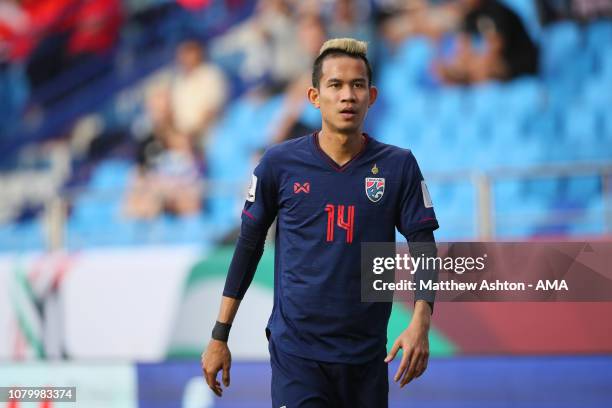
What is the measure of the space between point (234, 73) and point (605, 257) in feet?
28.1

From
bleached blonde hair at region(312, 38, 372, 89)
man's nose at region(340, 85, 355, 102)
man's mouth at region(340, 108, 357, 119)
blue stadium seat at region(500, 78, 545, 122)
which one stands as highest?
blue stadium seat at region(500, 78, 545, 122)

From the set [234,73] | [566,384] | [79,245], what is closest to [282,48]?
[234,73]

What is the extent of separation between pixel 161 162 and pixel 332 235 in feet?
31.3

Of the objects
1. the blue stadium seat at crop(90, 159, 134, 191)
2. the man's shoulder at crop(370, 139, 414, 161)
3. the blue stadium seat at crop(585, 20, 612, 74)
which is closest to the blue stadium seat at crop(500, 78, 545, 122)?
the blue stadium seat at crop(585, 20, 612, 74)

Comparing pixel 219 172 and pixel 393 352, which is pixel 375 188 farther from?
pixel 219 172

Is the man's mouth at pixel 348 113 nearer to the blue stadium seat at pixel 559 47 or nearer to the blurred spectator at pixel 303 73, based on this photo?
the blue stadium seat at pixel 559 47

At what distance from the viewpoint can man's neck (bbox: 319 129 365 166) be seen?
2.86 metres

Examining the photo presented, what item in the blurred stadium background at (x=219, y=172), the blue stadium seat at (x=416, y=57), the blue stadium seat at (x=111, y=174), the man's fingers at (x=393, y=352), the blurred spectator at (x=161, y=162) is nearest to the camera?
the man's fingers at (x=393, y=352)

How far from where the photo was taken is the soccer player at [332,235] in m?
2.77

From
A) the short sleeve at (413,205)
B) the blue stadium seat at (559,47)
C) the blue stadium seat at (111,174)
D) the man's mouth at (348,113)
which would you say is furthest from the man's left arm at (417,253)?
the blue stadium seat at (111,174)

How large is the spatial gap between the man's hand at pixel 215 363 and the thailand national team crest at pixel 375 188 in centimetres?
62

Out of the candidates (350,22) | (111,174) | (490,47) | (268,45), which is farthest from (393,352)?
(111,174)

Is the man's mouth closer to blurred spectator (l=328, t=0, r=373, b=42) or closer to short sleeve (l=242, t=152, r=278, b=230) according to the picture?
short sleeve (l=242, t=152, r=278, b=230)

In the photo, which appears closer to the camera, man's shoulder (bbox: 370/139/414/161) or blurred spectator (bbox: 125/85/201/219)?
man's shoulder (bbox: 370/139/414/161)
